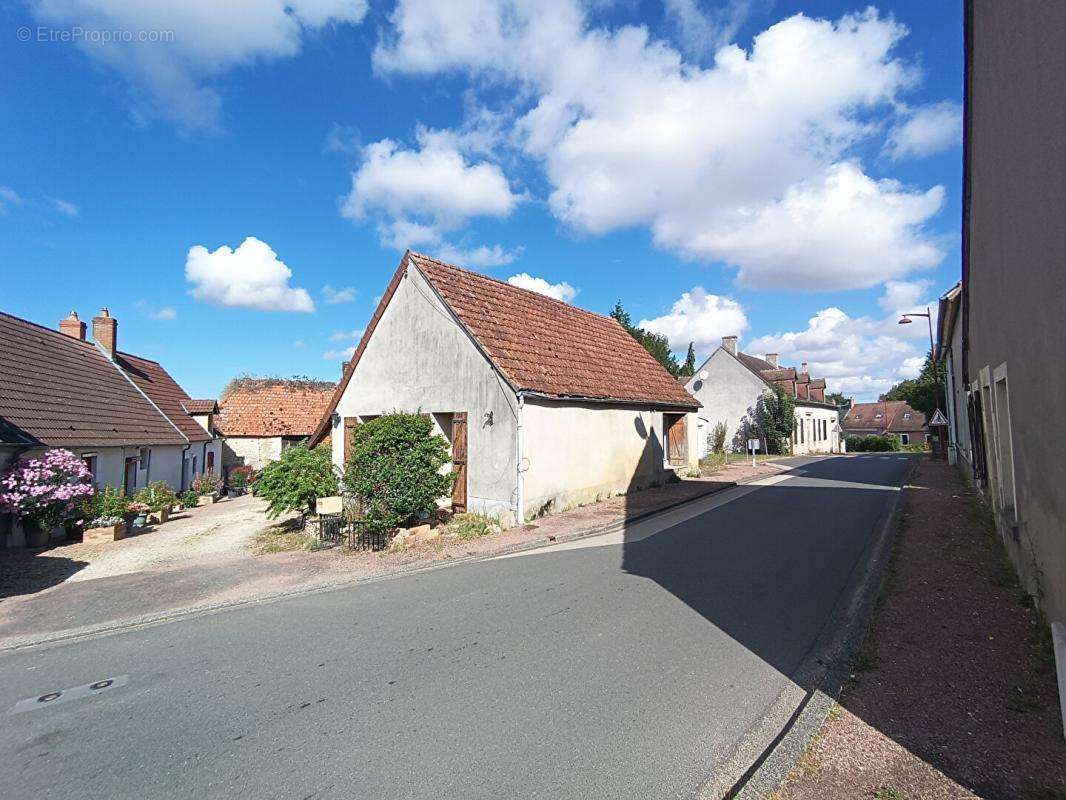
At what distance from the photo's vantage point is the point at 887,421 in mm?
74250

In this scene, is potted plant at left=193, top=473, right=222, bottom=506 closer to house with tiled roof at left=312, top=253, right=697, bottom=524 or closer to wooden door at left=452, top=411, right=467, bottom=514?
house with tiled roof at left=312, top=253, right=697, bottom=524

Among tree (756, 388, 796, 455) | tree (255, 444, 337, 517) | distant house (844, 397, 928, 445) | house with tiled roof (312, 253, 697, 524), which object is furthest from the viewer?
distant house (844, 397, 928, 445)

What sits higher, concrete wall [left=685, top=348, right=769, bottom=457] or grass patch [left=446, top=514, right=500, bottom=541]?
concrete wall [left=685, top=348, right=769, bottom=457]

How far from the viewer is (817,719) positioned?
391 centimetres

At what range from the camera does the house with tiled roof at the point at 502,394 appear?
497 inches

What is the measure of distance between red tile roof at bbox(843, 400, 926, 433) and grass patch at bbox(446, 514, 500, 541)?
243ft

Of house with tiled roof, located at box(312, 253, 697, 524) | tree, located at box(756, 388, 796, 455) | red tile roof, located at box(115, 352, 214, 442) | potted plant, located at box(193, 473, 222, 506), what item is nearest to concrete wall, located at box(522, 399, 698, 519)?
house with tiled roof, located at box(312, 253, 697, 524)

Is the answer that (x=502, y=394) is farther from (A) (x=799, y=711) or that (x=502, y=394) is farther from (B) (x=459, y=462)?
(A) (x=799, y=711)

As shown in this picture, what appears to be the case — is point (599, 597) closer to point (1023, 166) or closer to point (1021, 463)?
point (1021, 463)

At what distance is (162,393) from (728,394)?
34599mm

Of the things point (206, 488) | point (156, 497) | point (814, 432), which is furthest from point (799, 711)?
point (814, 432)

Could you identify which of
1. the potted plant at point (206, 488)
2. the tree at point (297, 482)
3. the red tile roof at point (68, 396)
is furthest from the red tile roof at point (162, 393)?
the tree at point (297, 482)

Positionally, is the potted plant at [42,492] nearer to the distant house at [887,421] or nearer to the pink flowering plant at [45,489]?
A: the pink flowering plant at [45,489]

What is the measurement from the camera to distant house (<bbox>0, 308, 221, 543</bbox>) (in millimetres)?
14070
